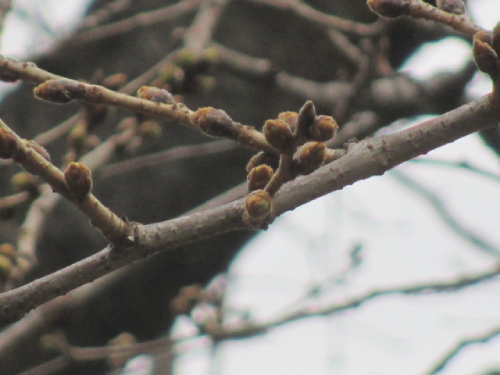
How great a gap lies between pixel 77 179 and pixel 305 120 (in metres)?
0.25

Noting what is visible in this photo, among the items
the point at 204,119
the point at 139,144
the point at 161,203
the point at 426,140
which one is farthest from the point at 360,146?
the point at 161,203

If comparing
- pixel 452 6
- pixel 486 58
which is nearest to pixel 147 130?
pixel 452 6

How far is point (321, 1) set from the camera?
2416 millimetres

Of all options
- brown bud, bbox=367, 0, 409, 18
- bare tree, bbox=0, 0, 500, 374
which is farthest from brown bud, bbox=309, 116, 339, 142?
bare tree, bbox=0, 0, 500, 374

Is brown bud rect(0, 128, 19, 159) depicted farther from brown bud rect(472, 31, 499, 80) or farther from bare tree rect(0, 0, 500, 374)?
bare tree rect(0, 0, 500, 374)

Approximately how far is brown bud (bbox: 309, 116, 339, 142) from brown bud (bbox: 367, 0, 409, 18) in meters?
0.24

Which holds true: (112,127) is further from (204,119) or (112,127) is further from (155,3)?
(204,119)

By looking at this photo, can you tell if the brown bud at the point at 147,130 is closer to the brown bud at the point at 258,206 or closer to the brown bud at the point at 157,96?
the brown bud at the point at 157,96

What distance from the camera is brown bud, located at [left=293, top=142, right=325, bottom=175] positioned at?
2.54 feet

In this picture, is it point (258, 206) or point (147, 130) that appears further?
point (147, 130)

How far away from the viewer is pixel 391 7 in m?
0.91

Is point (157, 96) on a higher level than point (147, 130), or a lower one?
lower

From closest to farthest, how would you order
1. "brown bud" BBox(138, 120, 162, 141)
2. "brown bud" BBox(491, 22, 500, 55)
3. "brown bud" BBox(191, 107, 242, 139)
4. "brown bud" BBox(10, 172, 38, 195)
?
"brown bud" BBox(491, 22, 500, 55) < "brown bud" BBox(191, 107, 242, 139) < "brown bud" BBox(10, 172, 38, 195) < "brown bud" BBox(138, 120, 162, 141)

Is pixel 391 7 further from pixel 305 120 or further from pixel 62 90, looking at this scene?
pixel 62 90
